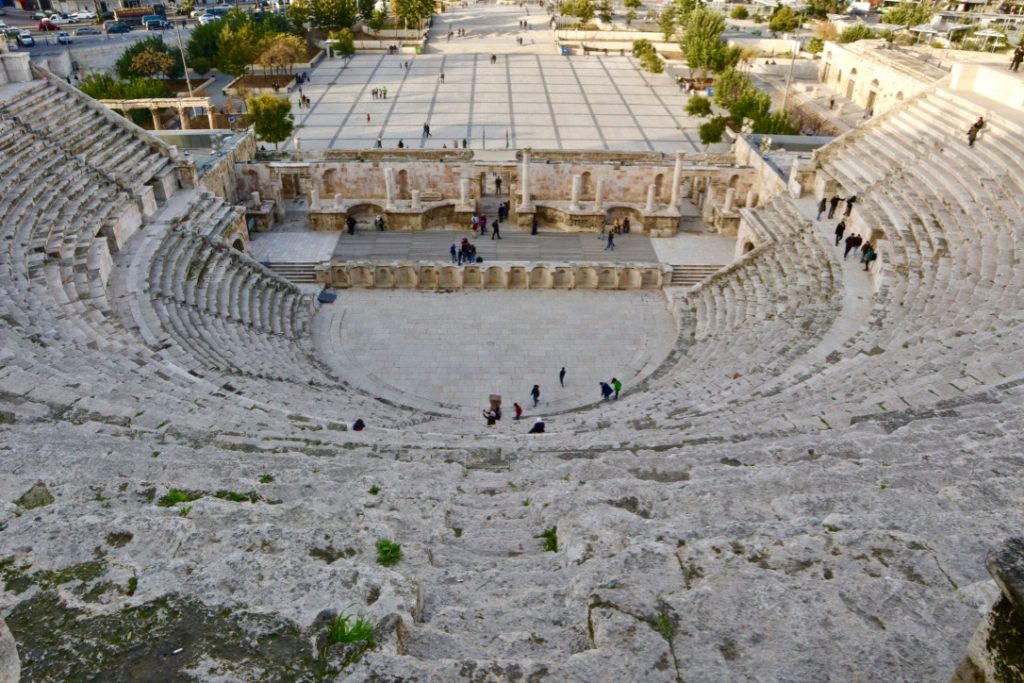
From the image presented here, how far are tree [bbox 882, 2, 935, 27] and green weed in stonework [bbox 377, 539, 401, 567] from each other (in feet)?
207

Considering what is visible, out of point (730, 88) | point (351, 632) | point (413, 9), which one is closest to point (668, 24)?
point (413, 9)

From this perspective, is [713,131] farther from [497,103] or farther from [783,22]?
[783,22]

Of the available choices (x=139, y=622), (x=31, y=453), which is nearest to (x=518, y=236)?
(x=31, y=453)

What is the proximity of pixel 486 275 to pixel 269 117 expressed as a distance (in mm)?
14672

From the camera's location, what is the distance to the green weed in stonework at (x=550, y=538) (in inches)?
231

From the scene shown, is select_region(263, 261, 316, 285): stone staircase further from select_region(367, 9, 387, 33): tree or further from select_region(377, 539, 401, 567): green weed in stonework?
select_region(367, 9, 387, 33): tree

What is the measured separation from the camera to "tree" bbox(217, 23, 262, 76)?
44656 mm

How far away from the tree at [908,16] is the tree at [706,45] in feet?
57.4

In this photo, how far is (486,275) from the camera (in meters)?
22.8

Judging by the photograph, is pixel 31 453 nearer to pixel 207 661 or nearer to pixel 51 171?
pixel 207 661

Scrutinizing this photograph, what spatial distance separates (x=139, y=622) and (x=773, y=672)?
12.3ft

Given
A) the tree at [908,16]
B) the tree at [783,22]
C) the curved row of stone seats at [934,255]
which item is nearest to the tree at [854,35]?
the tree at [908,16]

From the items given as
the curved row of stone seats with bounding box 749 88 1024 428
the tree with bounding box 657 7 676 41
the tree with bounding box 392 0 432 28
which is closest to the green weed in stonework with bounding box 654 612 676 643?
the curved row of stone seats with bounding box 749 88 1024 428

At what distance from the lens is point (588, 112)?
42.5 metres
